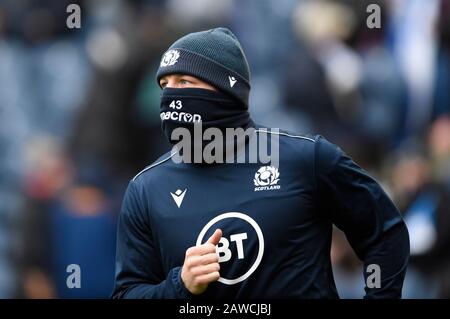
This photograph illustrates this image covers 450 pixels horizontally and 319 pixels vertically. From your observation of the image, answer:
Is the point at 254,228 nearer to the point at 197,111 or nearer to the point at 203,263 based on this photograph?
the point at 203,263

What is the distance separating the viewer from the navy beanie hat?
15.2 ft

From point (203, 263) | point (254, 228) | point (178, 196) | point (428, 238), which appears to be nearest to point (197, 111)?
point (178, 196)

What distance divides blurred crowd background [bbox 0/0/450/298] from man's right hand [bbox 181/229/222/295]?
12.7 feet

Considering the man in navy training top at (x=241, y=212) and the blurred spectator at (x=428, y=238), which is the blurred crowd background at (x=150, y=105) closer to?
the blurred spectator at (x=428, y=238)

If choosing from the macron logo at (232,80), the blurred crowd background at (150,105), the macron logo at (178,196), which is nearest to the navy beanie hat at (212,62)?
the macron logo at (232,80)

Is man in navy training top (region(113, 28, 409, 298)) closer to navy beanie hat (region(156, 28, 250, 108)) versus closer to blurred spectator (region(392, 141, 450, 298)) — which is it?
navy beanie hat (region(156, 28, 250, 108))

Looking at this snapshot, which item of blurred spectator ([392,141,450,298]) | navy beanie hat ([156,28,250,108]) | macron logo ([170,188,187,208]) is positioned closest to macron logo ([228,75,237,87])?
navy beanie hat ([156,28,250,108])

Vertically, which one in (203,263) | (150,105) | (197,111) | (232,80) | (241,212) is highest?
(232,80)

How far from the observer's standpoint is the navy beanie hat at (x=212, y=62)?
4.62 m

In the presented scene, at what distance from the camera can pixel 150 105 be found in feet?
32.1

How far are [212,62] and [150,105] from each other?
5.20m

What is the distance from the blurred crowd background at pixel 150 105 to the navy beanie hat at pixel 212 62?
367 cm
